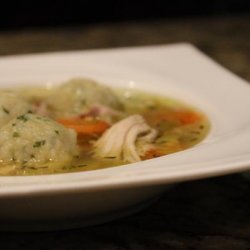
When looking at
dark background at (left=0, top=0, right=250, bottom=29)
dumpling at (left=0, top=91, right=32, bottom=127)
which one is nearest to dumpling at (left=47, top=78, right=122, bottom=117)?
dumpling at (left=0, top=91, right=32, bottom=127)

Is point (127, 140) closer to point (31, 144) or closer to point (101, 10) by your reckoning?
point (31, 144)

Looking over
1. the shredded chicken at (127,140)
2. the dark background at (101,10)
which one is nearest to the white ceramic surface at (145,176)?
the shredded chicken at (127,140)

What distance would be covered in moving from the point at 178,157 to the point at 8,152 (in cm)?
50

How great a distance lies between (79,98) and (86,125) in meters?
0.19

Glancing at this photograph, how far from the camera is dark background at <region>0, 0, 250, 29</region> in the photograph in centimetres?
496

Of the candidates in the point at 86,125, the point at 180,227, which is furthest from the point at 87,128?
the point at 180,227

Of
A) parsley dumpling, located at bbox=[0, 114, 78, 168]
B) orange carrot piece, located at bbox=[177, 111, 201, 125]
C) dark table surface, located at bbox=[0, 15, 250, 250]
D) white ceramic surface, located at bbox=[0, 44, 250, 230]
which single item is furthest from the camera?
orange carrot piece, located at bbox=[177, 111, 201, 125]

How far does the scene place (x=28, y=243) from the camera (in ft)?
4.85

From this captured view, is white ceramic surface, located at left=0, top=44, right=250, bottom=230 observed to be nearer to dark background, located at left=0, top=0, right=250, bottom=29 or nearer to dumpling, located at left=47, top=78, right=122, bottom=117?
dumpling, located at left=47, top=78, right=122, bottom=117

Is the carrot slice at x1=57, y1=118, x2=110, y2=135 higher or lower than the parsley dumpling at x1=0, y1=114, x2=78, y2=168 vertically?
lower

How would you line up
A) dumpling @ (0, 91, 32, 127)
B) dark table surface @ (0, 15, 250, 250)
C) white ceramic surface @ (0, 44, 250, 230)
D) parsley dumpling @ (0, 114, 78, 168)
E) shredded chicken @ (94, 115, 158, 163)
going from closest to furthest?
white ceramic surface @ (0, 44, 250, 230), dark table surface @ (0, 15, 250, 250), parsley dumpling @ (0, 114, 78, 168), shredded chicken @ (94, 115, 158, 163), dumpling @ (0, 91, 32, 127)

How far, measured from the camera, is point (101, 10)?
5.12m

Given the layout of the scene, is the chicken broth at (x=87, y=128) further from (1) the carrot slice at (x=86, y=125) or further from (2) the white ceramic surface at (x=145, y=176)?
(2) the white ceramic surface at (x=145, y=176)

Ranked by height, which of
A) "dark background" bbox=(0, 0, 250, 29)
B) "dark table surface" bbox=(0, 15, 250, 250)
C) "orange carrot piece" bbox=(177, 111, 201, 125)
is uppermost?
"orange carrot piece" bbox=(177, 111, 201, 125)
